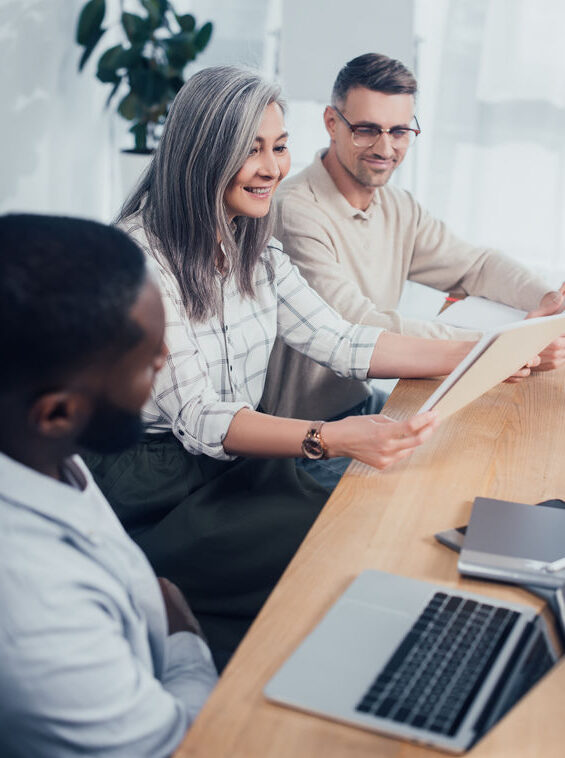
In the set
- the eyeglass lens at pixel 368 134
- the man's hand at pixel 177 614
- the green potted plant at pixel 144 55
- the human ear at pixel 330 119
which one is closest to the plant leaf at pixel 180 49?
the green potted plant at pixel 144 55

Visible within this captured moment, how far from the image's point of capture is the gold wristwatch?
1.27 meters

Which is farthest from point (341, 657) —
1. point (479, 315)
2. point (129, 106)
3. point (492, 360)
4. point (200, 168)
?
point (129, 106)

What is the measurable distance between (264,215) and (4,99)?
94.9 inches

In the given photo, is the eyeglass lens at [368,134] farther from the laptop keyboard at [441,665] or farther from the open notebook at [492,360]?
the laptop keyboard at [441,665]

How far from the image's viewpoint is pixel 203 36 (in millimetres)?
3811

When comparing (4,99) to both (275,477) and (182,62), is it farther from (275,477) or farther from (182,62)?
(275,477)

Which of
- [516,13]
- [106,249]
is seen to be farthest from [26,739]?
[516,13]

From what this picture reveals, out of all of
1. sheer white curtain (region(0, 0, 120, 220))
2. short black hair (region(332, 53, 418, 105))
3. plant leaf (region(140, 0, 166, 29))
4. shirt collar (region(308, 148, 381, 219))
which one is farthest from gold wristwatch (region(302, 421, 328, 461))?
plant leaf (region(140, 0, 166, 29))

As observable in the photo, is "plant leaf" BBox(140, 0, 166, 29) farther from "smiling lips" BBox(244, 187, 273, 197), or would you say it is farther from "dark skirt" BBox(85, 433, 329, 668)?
"dark skirt" BBox(85, 433, 329, 668)

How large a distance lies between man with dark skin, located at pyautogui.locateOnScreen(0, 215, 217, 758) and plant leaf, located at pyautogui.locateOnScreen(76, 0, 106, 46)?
11.0ft

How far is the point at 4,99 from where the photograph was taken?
3.53 m

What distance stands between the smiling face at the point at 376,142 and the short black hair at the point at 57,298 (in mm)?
1411

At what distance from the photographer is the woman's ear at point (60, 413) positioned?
25.2 inches

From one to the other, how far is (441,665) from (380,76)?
150cm
